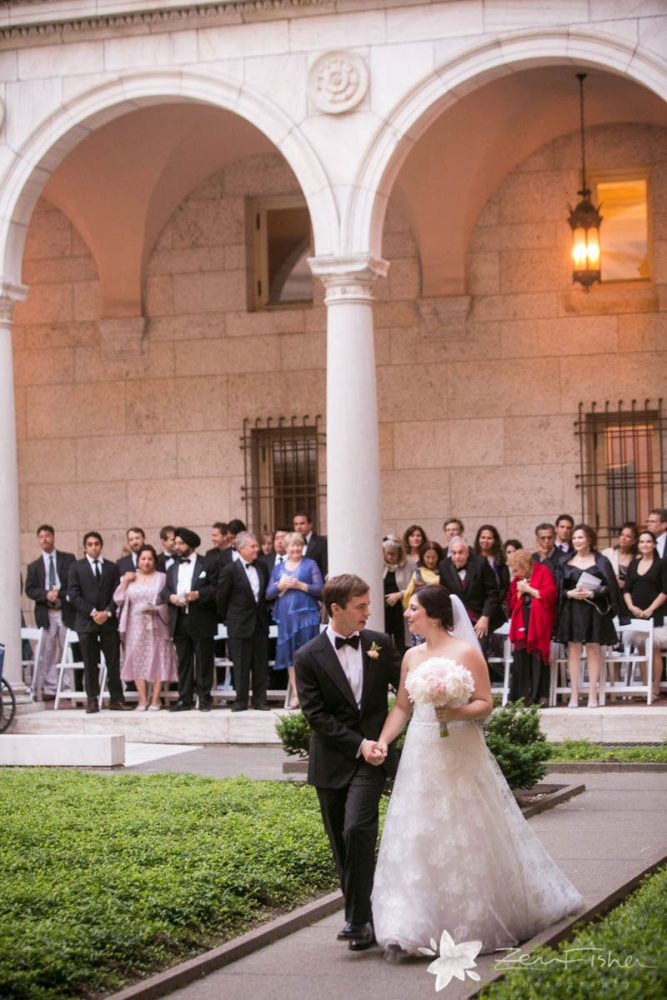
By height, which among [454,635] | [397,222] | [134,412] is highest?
[397,222]

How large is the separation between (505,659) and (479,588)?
92 cm

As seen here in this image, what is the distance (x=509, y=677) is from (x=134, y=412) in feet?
25.3

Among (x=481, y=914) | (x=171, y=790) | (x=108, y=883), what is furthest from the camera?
(x=171, y=790)

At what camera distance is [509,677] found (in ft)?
56.7

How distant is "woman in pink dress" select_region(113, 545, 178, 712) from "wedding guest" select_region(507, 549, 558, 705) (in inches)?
150

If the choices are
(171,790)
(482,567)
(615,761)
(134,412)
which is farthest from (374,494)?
(134,412)

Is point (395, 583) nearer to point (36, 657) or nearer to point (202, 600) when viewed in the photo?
point (202, 600)

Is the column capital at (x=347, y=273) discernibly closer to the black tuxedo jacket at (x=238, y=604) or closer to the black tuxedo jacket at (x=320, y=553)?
the black tuxedo jacket at (x=320, y=553)

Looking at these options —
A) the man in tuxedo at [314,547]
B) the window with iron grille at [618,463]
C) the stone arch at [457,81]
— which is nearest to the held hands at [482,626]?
the man in tuxedo at [314,547]

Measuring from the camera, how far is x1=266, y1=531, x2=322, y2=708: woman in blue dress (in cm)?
1717

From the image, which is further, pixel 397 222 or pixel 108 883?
pixel 397 222

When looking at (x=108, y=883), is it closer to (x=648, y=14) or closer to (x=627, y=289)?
(x=648, y=14)

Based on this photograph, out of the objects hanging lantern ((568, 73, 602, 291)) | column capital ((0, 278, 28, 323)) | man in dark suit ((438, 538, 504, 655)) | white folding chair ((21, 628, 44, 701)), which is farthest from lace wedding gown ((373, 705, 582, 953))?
hanging lantern ((568, 73, 602, 291))

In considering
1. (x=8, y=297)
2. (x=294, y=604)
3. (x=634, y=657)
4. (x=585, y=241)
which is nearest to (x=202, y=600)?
(x=294, y=604)
